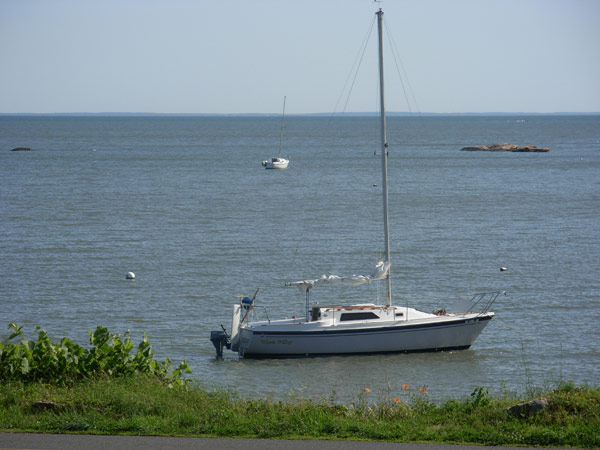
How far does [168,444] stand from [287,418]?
1.86m

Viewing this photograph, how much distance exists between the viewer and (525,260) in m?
40.3

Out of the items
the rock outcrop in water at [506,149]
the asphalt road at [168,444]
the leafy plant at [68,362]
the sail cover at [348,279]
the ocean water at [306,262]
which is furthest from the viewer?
the rock outcrop in water at [506,149]

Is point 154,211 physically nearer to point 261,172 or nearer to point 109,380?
point 261,172

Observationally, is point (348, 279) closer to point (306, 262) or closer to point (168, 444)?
point (306, 262)

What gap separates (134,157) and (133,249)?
8346 cm

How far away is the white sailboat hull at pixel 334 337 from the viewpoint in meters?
25.8

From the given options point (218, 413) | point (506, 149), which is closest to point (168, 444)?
point (218, 413)

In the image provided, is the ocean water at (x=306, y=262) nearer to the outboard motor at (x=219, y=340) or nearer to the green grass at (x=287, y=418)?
the outboard motor at (x=219, y=340)

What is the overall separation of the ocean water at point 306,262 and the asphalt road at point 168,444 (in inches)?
303

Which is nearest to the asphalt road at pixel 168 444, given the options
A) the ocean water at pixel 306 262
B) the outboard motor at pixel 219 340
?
the ocean water at pixel 306 262

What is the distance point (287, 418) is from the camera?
11742mm

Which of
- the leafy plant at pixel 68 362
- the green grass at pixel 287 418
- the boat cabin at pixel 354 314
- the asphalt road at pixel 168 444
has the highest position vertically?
the leafy plant at pixel 68 362

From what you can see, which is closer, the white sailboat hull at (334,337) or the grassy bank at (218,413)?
the grassy bank at (218,413)

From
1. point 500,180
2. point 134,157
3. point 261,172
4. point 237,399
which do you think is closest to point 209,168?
point 261,172
